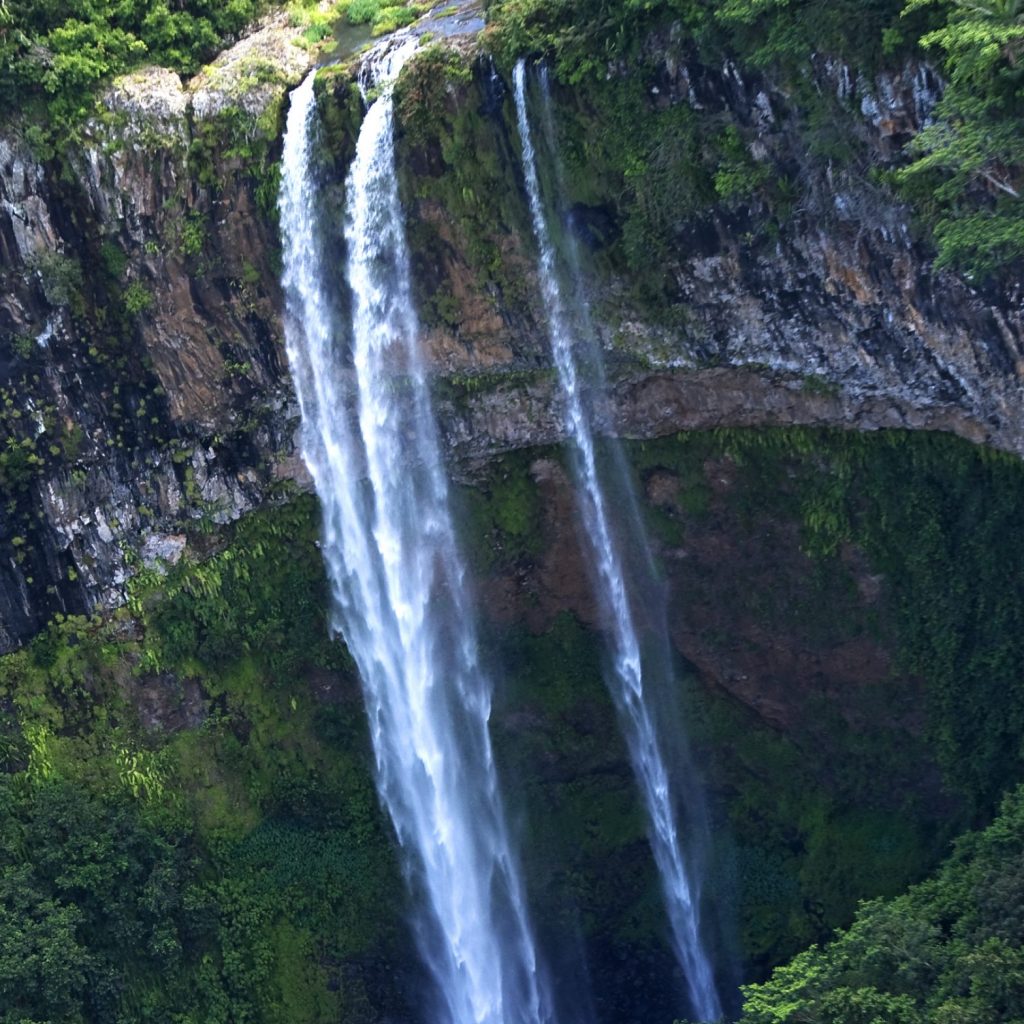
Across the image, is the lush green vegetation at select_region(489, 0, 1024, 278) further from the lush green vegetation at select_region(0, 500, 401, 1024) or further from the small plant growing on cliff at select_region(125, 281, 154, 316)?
the lush green vegetation at select_region(0, 500, 401, 1024)

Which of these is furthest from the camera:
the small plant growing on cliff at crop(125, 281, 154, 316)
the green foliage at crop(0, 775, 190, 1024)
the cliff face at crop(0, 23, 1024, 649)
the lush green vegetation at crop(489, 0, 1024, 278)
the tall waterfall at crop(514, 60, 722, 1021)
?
the tall waterfall at crop(514, 60, 722, 1021)

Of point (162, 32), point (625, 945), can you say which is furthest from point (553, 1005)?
point (162, 32)

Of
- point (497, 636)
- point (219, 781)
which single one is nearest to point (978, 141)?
point (497, 636)

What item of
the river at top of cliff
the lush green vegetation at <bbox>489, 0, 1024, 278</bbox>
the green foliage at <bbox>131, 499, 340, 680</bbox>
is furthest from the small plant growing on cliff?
the lush green vegetation at <bbox>489, 0, 1024, 278</bbox>

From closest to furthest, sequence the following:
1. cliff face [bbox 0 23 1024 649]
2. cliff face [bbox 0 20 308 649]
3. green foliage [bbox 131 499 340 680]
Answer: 1. cliff face [bbox 0 23 1024 649]
2. cliff face [bbox 0 20 308 649]
3. green foliage [bbox 131 499 340 680]

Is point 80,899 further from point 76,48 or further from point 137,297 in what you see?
point 76,48

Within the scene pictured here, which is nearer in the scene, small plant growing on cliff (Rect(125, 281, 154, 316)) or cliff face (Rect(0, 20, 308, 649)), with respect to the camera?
cliff face (Rect(0, 20, 308, 649))

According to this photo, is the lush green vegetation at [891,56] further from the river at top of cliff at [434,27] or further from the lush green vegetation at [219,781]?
the lush green vegetation at [219,781]
